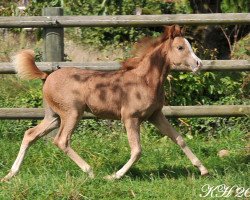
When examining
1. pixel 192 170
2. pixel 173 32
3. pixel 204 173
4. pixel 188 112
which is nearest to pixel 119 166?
pixel 192 170

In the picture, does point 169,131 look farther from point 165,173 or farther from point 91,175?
point 91,175

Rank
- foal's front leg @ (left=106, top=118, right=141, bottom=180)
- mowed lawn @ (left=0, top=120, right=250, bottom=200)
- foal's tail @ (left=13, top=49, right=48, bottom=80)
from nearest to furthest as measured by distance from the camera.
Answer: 1. mowed lawn @ (left=0, top=120, right=250, bottom=200)
2. foal's front leg @ (left=106, top=118, right=141, bottom=180)
3. foal's tail @ (left=13, top=49, right=48, bottom=80)

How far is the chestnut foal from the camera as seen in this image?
6984 millimetres

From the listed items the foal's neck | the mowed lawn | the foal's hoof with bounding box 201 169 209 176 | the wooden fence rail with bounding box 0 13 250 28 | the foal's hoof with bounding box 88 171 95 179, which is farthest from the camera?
the wooden fence rail with bounding box 0 13 250 28

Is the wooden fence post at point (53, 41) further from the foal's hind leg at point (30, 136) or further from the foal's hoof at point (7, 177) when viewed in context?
the foal's hoof at point (7, 177)

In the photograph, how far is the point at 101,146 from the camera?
7953 mm

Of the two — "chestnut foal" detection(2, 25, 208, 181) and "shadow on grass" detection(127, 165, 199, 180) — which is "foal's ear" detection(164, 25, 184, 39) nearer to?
"chestnut foal" detection(2, 25, 208, 181)

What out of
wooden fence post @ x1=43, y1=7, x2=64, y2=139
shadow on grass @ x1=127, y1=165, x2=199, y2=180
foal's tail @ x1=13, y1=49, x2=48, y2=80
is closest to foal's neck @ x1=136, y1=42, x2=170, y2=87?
shadow on grass @ x1=127, y1=165, x2=199, y2=180

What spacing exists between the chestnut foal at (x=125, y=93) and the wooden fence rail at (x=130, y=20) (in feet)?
2.66

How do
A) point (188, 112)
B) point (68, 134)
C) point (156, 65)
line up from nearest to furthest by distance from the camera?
1. point (68, 134)
2. point (156, 65)
3. point (188, 112)

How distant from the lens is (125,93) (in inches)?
276

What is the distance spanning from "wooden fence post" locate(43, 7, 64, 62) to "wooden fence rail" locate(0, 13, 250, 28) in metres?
0.10

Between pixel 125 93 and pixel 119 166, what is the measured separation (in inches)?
32.8

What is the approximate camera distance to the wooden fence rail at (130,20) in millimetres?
7965
